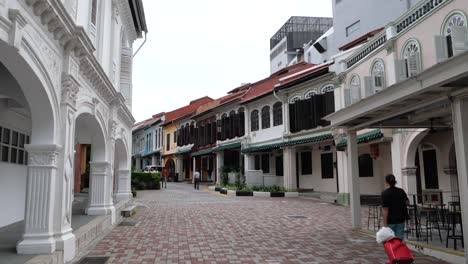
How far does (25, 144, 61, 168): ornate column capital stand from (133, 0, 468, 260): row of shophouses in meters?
5.96

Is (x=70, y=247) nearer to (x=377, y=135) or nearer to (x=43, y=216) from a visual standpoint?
(x=43, y=216)

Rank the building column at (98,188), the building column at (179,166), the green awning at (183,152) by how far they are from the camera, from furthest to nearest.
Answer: the building column at (179,166) → the green awning at (183,152) → the building column at (98,188)

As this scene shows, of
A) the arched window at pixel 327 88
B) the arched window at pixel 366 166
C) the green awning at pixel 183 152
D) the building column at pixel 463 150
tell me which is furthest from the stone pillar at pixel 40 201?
the green awning at pixel 183 152

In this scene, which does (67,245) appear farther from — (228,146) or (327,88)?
(228,146)

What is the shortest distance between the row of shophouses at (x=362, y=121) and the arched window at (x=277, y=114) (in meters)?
0.06

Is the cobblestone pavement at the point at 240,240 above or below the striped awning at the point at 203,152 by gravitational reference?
below

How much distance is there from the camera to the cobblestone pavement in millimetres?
7066

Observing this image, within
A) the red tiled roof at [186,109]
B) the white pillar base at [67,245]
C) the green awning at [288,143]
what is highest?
the red tiled roof at [186,109]

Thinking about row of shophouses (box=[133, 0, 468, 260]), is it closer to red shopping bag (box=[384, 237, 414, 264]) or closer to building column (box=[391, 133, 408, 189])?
building column (box=[391, 133, 408, 189])

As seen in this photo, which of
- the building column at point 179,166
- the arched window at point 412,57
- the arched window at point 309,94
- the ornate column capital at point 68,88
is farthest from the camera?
the building column at point 179,166

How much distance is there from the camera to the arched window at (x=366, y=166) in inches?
751

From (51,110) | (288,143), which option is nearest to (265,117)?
(288,143)

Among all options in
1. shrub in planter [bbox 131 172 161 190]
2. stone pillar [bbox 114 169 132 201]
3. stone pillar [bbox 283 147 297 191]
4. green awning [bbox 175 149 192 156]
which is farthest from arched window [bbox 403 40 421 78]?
green awning [bbox 175 149 192 156]

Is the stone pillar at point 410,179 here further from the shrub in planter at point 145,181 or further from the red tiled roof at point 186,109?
the red tiled roof at point 186,109
